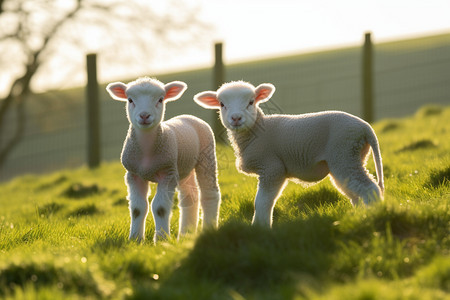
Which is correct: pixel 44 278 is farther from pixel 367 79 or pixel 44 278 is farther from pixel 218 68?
pixel 367 79

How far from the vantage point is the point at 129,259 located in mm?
3887

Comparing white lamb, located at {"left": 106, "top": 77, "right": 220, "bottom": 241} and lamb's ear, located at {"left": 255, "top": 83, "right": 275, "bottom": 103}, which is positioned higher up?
lamb's ear, located at {"left": 255, "top": 83, "right": 275, "bottom": 103}

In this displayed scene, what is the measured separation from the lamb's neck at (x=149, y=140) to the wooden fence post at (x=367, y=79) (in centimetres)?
834

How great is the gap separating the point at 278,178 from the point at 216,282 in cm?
137

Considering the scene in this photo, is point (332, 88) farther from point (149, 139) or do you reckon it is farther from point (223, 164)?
point (149, 139)

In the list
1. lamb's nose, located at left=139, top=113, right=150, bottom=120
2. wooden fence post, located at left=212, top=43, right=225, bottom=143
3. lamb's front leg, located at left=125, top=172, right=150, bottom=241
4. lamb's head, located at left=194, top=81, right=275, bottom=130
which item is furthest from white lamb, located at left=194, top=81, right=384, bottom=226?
wooden fence post, located at left=212, top=43, right=225, bottom=143

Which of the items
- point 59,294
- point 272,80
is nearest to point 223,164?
point 59,294

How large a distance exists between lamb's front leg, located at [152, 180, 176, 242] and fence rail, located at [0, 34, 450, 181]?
987 centimetres

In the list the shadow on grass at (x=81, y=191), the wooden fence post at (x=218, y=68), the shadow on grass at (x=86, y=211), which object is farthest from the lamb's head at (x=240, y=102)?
the wooden fence post at (x=218, y=68)

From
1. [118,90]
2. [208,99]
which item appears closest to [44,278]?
[118,90]

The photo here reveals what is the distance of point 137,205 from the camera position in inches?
194

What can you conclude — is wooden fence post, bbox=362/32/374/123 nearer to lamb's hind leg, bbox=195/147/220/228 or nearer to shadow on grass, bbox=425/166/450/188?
shadow on grass, bbox=425/166/450/188

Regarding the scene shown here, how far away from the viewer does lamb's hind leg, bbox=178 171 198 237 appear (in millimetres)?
5371

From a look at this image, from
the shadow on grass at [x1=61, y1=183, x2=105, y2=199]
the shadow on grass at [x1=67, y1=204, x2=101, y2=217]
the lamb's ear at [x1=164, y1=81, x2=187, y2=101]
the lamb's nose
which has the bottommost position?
the shadow on grass at [x1=61, y1=183, x2=105, y2=199]
